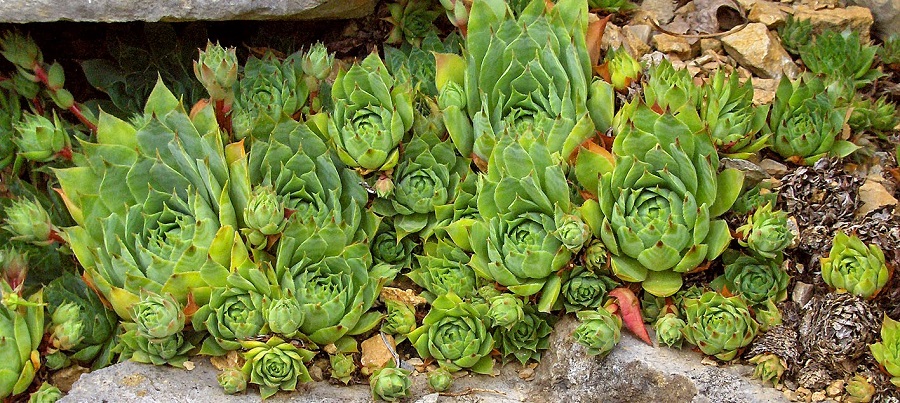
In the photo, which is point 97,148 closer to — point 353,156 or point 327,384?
point 353,156

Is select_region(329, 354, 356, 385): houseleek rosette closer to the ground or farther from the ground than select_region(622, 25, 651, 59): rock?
closer to the ground

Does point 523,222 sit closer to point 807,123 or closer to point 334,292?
point 334,292

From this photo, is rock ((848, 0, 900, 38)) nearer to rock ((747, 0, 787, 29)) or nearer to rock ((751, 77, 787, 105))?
rock ((747, 0, 787, 29))

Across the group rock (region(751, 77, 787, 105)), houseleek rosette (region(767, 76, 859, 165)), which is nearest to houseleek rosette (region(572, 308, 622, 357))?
houseleek rosette (region(767, 76, 859, 165))

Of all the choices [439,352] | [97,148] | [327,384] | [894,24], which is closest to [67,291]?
[97,148]

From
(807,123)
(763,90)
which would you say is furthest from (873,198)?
(763,90)
